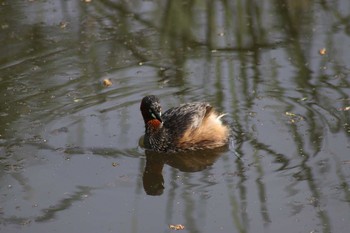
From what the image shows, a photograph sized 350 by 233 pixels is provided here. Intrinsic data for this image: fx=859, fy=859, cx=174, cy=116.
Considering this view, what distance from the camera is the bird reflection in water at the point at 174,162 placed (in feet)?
24.6

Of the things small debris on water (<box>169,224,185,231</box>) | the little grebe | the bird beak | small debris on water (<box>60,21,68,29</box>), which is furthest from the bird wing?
small debris on water (<box>60,21,68,29</box>)

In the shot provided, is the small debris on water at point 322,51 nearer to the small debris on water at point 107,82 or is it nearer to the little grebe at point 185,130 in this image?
the little grebe at point 185,130

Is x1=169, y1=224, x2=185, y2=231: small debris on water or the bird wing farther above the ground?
the bird wing

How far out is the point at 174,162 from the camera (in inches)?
315

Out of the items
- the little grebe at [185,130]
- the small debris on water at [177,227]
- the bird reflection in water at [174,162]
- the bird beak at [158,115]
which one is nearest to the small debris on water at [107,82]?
the little grebe at [185,130]

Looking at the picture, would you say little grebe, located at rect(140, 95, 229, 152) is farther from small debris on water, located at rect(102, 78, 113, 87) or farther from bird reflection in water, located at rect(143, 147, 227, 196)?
small debris on water, located at rect(102, 78, 113, 87)

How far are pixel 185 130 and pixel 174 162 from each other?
1.30ft

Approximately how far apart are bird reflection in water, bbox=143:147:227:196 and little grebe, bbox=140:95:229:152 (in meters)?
0.07

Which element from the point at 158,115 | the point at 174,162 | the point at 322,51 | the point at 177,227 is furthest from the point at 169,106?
the point at 177,227

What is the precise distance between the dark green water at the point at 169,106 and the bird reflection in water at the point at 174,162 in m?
0.02

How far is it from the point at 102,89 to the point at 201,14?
8.70 feet

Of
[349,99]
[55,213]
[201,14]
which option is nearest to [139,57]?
[201,14]

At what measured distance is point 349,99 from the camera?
28.5 ft

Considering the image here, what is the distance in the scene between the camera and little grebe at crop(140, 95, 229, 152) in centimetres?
820
